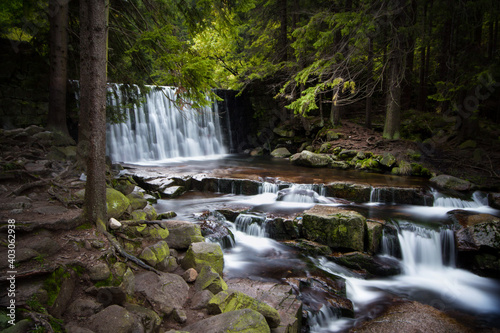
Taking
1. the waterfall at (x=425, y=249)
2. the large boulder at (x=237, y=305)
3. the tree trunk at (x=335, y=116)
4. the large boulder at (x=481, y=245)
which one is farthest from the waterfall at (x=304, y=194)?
the tree trunk at (x=335, y=116)

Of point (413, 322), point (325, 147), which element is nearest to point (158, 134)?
point (325, 147)

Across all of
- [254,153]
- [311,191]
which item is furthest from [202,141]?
[311,191]

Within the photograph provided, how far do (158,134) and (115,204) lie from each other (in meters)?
11.5

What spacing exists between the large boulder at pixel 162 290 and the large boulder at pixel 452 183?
9.41 metres

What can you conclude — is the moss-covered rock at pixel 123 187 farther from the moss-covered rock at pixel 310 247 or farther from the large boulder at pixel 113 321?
the moss-covered rock at pixel 310 247

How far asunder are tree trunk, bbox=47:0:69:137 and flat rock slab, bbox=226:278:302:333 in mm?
7337

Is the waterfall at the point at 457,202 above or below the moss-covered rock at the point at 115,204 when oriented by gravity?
below

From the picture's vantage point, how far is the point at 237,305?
3592 mm

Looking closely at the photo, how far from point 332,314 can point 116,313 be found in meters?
3.44

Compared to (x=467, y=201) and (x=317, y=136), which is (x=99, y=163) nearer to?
(x=467, y=201)

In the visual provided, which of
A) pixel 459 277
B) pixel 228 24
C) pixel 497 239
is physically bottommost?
pixel 459 277

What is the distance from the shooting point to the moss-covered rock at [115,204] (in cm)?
470

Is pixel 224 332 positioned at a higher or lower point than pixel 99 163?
lower

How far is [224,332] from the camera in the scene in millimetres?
2920
